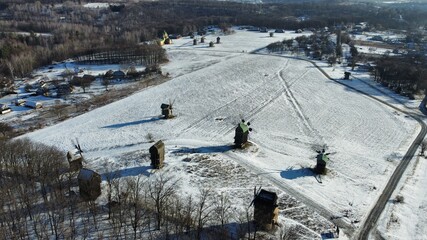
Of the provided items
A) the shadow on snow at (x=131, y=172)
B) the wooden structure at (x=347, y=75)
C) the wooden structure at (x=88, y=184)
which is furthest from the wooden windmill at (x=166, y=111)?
the wooden structure at (x=347, y=75)

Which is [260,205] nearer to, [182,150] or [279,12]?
[182,150]

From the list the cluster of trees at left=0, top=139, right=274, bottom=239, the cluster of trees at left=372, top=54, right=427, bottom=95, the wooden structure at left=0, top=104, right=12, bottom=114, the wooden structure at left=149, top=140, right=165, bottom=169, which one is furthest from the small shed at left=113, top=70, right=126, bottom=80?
the cluster of trees at left=372, top=54, right=427, bottom=95

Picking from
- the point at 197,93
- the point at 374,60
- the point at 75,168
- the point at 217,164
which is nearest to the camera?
the point at 75,168

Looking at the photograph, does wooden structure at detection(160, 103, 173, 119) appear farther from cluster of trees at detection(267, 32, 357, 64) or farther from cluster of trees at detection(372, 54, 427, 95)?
cluster of trees at detection(267, 32, 357, 64)

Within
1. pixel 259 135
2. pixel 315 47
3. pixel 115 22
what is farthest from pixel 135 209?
pixel 115 22

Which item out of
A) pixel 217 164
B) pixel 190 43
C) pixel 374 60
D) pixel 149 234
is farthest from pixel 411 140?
pixel 190 43

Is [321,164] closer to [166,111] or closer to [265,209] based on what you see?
[265,209]
